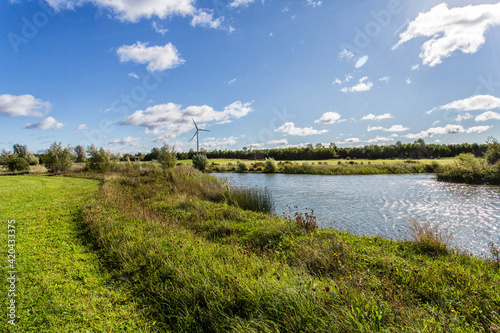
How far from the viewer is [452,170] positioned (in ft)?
76.9

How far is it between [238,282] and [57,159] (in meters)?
34.7

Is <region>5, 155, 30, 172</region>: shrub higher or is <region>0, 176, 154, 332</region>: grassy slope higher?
<region>5, 155, 30, 172</region>: shrub

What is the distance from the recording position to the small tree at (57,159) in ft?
93.8

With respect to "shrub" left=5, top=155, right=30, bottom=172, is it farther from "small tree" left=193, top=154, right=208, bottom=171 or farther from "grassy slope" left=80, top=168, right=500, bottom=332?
"grassy slope" left=80, top=168, right=500, bottom=332

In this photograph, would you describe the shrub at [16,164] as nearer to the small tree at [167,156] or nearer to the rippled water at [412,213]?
the small tree at [167,156]

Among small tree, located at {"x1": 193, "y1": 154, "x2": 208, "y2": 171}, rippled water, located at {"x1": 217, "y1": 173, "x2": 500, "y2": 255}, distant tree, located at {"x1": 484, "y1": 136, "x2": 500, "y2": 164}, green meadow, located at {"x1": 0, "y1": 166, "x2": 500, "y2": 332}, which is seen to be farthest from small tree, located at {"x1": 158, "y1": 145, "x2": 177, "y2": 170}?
distant tree, located at {"x1": 484, "y1": 136, "x2": 500, "y2": 164}

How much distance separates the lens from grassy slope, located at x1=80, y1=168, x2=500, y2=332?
2746 millimetres

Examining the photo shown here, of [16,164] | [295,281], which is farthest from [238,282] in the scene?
[16,164]

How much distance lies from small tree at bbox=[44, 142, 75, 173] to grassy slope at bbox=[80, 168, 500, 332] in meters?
28.8

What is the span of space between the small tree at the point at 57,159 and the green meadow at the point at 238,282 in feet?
89.5

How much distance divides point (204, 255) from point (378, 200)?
13.2 m

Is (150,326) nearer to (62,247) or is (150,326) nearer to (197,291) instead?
(197,291)

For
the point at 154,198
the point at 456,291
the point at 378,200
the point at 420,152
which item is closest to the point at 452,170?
the point at 378,200

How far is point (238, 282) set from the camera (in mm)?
3477
